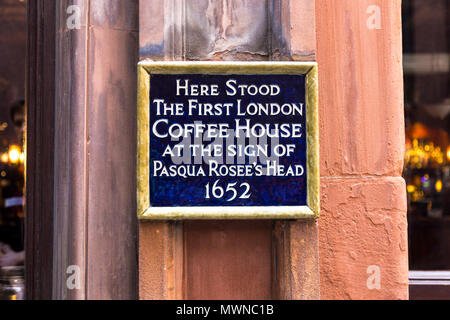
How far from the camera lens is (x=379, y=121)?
3.38m

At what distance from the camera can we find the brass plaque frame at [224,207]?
306 centimetres

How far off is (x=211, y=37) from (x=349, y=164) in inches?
54.6

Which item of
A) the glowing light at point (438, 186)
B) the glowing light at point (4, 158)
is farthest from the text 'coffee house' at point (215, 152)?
the glowing light at point (438, 186)

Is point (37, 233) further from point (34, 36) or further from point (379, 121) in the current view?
point (379, 121)

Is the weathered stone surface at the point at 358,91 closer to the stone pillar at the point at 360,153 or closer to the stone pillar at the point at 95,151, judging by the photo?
the stone pillar at the point at 360,153

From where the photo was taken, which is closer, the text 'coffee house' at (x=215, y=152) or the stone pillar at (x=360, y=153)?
the text 'coffee house' at (x=215, y=152)

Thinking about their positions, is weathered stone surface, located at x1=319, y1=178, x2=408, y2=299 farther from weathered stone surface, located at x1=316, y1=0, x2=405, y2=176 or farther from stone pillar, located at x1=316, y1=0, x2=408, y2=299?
weathered stone surface, located at x1=316, y1=0, x2=405, y2=176

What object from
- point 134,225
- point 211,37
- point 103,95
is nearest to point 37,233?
point 134,225

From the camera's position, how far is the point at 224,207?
3.09 m

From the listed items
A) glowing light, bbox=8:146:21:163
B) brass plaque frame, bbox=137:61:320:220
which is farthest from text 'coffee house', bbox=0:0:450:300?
glowing light, bbox=8:146:21:163

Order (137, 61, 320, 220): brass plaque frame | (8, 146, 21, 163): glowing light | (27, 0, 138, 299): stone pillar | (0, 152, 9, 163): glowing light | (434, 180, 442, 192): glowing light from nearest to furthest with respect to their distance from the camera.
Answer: (137, 61, 320, 220): brass plaque frame → (27, 0, 138, 299): stone pillar → (8, 146, 21, 163): glowing light → (0, 152, 9, 163): glowing light → (434, 180, 442, 192): glowing light

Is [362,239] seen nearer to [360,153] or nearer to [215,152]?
[360,153]

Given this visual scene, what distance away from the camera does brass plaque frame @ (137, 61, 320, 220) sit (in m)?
3.06
